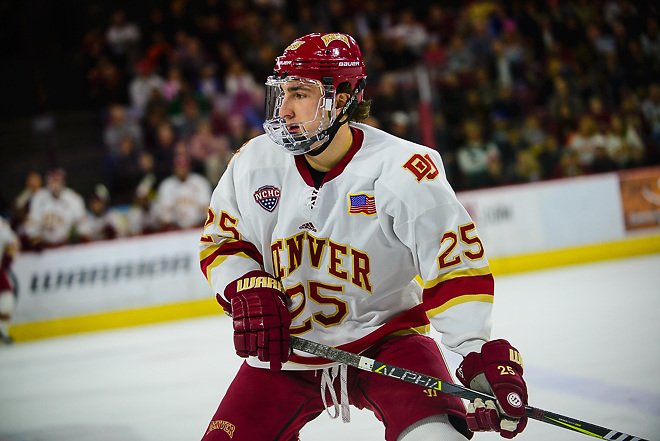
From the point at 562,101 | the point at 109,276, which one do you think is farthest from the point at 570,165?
the point at 109,276

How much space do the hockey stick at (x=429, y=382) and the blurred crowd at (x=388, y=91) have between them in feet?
15.4

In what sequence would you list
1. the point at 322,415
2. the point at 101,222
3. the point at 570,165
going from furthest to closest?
the point at 570,165, the point at 101,222, the point at 322,415

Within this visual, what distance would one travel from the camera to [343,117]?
2041 mm

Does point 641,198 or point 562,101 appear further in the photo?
point 562,101

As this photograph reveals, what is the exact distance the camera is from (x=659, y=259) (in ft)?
20.1

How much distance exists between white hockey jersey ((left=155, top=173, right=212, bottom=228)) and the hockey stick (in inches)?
194

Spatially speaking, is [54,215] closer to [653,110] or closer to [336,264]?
[336,264]

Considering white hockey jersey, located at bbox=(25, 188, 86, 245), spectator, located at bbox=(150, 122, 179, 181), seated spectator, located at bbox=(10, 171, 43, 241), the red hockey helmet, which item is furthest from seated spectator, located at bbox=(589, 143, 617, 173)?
the red hockey helmet

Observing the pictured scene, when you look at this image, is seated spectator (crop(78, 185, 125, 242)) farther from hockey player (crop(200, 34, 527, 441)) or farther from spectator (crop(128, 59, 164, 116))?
hockey player (crop(200, 34, 527, 441))

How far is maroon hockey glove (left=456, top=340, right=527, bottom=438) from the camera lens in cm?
164

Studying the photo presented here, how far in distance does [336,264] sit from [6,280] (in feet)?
16.1

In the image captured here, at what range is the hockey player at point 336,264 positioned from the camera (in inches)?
70.9

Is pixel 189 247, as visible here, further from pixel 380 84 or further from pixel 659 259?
pixel 659 259

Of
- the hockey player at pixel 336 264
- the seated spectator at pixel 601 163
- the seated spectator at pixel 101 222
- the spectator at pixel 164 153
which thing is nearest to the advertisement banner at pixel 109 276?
the seated spectator at pixel 101 222
